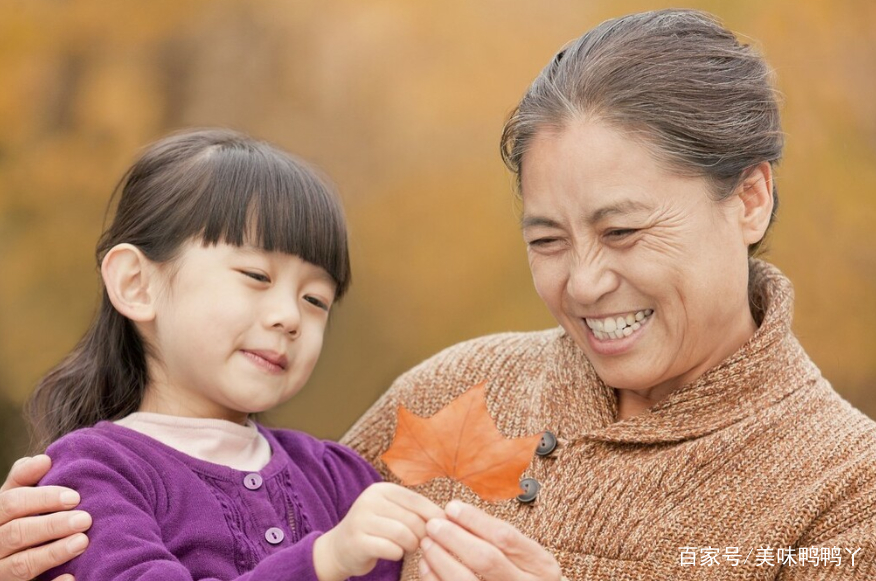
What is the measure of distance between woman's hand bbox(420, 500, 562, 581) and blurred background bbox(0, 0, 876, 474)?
2.05 meters

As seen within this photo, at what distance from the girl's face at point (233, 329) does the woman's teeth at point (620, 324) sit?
0.44m

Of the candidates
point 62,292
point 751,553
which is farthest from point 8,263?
point 751,553

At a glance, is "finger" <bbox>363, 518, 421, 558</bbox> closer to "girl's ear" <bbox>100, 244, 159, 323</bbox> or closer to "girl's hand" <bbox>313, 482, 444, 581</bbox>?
"girl's hand" <bbox>313, 482, 444, 581</bbox>

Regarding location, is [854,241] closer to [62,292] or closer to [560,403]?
[560,403]

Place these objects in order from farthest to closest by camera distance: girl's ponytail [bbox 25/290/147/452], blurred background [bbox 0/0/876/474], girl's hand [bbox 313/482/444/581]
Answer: blurred background [bbox 0/0/876/474] < girl's ponytail [bbox 25/290/147/452] < girl's hand [bbox 313/482/444/581]

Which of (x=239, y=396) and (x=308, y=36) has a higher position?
(x=308, y=36)

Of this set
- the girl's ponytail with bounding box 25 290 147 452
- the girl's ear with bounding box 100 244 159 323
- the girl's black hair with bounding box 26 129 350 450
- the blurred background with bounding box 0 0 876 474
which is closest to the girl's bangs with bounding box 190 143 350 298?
the girl's black hair with bounding box 26 129 350 450

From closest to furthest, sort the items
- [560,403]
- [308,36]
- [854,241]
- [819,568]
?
[819,568], [560,403], [854,241], [308,36]

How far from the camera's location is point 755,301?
5.77 ft

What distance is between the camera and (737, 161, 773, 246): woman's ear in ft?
5.28

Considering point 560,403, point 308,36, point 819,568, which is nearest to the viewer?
point 819,568

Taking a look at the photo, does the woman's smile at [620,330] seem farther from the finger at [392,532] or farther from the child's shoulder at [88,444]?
the child's shoulder at [88,444]

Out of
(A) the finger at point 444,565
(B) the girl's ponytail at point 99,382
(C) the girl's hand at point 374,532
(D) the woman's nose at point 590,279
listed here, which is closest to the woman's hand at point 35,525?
(B) the girl's ponytail at point 99,382

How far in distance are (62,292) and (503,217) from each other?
1.36 metres
